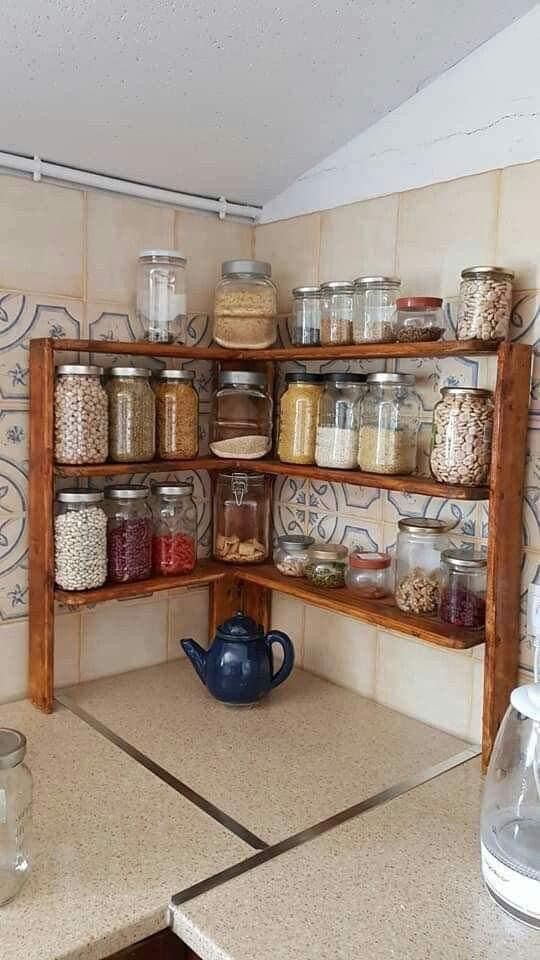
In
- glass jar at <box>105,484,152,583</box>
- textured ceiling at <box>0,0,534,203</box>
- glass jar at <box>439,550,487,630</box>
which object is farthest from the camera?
glass jar at <box>105,484,152,583</box>

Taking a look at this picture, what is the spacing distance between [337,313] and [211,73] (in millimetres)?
442

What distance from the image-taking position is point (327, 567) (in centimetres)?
155

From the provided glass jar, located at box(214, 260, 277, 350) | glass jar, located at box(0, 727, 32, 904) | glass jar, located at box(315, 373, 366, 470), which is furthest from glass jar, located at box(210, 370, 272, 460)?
glass jar, located at box(0, 727, 32, 904)

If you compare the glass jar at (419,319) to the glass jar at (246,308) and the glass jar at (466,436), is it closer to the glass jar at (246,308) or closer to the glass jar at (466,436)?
the glass jar at (466,436)

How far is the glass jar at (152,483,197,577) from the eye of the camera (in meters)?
1.62

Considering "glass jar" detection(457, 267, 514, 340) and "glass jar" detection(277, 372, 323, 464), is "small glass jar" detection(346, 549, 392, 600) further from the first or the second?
"glass jar" detection(457, 267, 514, 340)

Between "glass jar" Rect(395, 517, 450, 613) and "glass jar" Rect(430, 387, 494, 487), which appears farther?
"glass jar" Rect(395, 517, 450, 613)

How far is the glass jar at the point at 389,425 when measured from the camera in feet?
4.62

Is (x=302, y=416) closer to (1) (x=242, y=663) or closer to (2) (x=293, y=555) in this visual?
(2) (x=293, y=555)

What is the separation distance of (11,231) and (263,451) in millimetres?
611

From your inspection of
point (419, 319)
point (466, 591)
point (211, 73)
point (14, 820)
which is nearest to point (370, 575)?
point (466, 591)

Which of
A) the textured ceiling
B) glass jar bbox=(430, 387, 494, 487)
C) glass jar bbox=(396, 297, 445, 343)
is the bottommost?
glass jar bbox=(430, 387, 494, 487)

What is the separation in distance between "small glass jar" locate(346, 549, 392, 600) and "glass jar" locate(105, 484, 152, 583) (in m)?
0.38

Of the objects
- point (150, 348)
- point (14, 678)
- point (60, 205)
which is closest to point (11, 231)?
point (60, 205)
